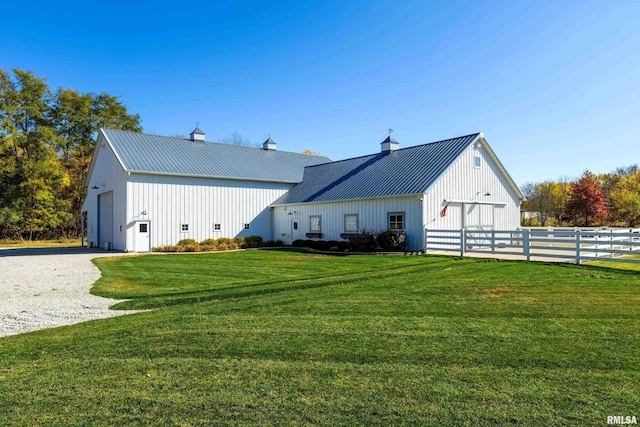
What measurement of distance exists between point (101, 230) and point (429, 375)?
25882 millimetres

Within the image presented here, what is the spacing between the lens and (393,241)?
19.4 meters

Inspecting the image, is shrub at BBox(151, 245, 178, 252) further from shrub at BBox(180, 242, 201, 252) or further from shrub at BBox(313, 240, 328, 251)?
shrub at BBox(313, 240, 328, 251)

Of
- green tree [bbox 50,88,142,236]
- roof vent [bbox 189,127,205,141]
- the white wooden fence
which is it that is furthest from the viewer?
green tree [bbox 50,88,142,236]

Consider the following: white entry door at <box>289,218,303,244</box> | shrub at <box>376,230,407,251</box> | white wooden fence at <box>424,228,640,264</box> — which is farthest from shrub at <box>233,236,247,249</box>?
white wooden fence at <box>424,228,640,264</box>

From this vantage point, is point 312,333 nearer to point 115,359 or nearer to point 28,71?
point 115,359

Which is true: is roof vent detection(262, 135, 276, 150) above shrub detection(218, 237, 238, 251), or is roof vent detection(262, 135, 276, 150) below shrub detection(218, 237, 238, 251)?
above

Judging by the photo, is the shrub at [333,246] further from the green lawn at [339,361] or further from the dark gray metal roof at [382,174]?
the green lawn at [339,361]

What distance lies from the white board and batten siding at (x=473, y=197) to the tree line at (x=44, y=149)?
93.7 ft

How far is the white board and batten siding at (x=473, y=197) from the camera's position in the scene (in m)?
19.8

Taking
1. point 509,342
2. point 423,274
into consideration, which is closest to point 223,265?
point 423,274

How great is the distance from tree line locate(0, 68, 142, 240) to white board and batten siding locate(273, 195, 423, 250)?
737 inches

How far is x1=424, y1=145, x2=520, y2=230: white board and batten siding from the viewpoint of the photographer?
19797mm

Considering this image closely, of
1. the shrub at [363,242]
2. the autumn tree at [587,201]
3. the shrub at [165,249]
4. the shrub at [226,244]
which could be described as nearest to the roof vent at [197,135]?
the shrub at [226,244]

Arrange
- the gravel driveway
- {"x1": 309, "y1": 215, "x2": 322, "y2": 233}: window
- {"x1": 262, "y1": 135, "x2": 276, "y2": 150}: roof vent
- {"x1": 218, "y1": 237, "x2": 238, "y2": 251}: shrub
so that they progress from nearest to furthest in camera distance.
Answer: the gravel driveway, {"x1": 218, "y1": 237, "x2": 238, "y2": 251}: shrub, {"x1": 309, "y1": 215, "x2": 322, "y2": 233}: window, {"x1": 262, "y1": 135, "x2": 276, "y2": 150}: roof vent
